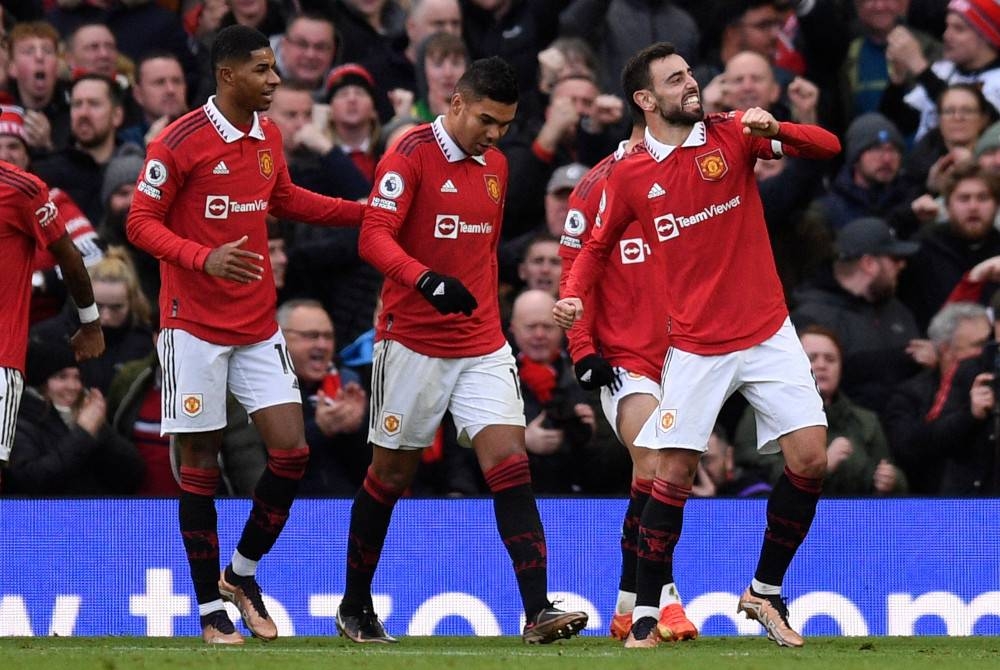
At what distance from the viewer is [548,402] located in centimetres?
1120

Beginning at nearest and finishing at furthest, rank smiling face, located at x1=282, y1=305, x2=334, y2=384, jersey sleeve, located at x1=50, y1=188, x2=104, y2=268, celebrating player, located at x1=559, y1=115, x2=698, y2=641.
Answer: celebrating player, located at x1=559, y1=115, x2=698, y2=641 → smiling face, located at x1=282, y1=305, x2=334, y2=384 → jersey sleeve, located at x1=50, y1=188, x2=104, y2=268

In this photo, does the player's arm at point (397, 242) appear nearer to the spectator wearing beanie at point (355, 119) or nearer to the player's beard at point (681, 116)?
the player's beard at point (681, 116)

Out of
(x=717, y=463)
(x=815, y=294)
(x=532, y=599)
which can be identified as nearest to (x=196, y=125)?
(x=532, y=599)

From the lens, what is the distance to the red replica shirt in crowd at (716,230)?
339 inches

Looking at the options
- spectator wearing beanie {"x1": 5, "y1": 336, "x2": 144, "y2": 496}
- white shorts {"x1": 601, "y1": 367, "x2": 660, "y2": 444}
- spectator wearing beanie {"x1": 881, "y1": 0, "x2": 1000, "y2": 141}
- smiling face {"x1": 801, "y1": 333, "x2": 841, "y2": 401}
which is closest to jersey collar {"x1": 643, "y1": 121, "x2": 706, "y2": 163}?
white shorts {"x1": 601, "y1": 367, "x2": 660, "y2": 444}

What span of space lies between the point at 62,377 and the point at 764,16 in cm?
582

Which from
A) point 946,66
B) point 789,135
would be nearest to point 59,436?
point 789,135

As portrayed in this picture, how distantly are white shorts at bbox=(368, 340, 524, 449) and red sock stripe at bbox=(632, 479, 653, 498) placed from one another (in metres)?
0.77

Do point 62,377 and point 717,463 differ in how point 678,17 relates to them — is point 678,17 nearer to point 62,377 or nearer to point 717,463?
point 717,463

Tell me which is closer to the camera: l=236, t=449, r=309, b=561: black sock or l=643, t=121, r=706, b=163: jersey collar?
l=643, t=121, r=706, b=163: jersey collar

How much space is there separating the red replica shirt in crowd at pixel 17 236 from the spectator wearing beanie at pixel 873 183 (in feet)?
18.5

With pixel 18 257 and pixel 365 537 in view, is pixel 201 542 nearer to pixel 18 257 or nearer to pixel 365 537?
pixel 365 537

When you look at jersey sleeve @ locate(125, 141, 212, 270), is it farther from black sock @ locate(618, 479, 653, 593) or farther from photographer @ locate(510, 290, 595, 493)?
photographer @ locate(510, 290, 595, 493)

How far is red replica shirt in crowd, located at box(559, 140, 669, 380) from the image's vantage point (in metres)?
9.73
